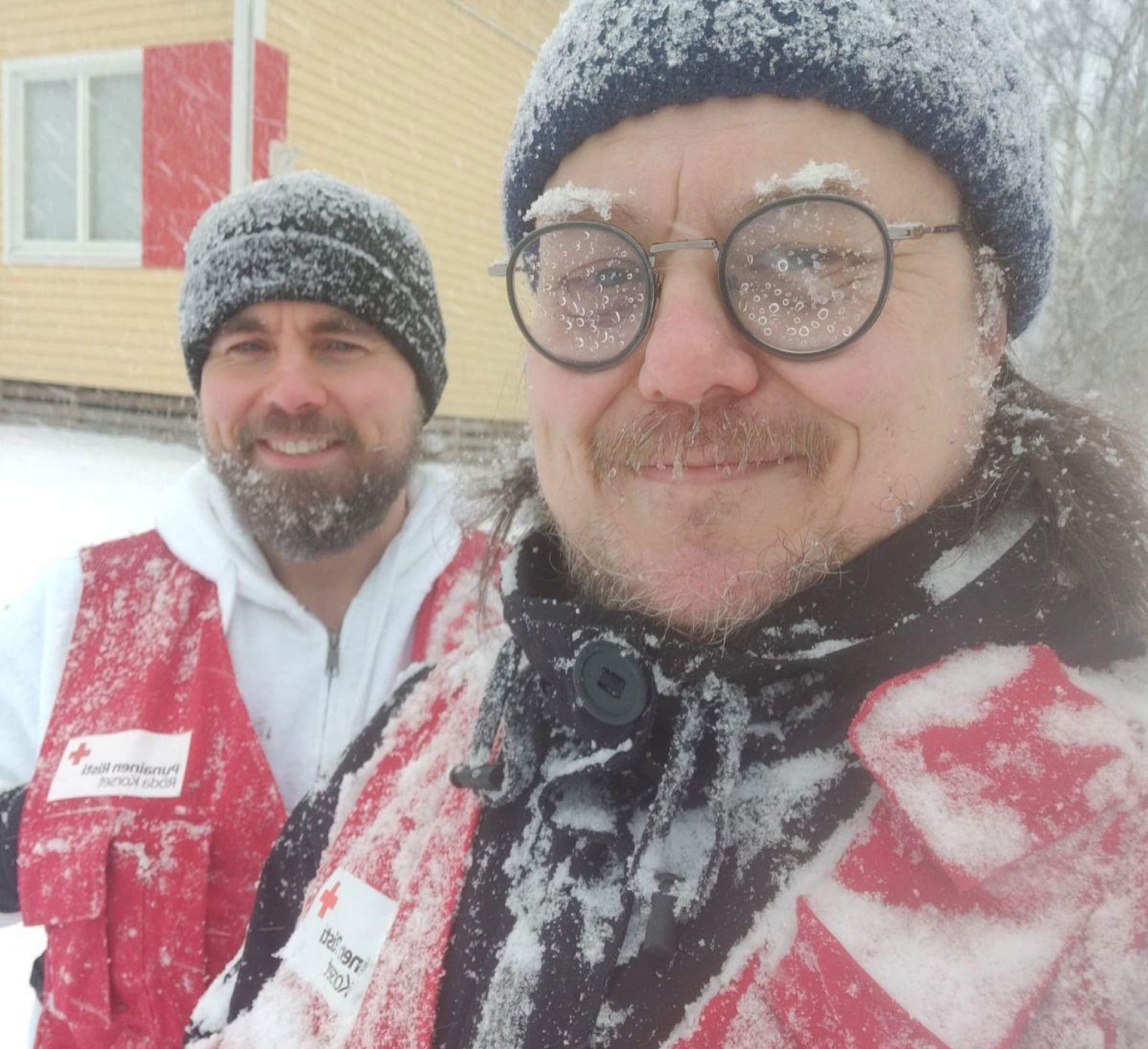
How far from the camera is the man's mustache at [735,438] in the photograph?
3.82 ft

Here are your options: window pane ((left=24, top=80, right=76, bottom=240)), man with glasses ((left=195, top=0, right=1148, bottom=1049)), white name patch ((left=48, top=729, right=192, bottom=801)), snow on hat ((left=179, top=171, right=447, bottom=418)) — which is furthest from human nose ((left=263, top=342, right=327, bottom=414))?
window pane ((left=24, top=80, right=76, bottom=240))

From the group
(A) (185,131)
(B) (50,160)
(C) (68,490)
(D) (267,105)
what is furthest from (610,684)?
(B) (50,160)

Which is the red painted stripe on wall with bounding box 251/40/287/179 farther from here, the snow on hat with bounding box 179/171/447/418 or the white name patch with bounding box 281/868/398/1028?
the white name patch with bounding box 281/868/398/1028

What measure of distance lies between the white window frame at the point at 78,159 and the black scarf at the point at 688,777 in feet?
27.2

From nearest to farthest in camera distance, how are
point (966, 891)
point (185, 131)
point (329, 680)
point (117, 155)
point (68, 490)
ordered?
point (966, 891) → point (329, 680) → point (68, 490) → point (185, 131) → point (117, 155)

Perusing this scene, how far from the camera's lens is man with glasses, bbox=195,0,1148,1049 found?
2.90 ft

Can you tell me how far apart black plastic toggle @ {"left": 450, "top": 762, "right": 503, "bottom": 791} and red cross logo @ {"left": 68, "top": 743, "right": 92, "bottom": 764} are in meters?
1.12

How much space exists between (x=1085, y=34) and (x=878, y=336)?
10.2 metres

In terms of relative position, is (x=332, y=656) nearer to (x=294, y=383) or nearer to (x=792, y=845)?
(x=294, y=383)

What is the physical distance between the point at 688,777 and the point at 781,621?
23 centimetres

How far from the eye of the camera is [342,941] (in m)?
1.32

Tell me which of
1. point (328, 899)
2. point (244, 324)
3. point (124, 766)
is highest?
point (244, 324)

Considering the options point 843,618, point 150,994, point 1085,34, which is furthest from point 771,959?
point 1085,34

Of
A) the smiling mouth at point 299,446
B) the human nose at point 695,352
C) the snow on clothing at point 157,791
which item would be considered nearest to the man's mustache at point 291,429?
the smiling mouth at point 299,446
